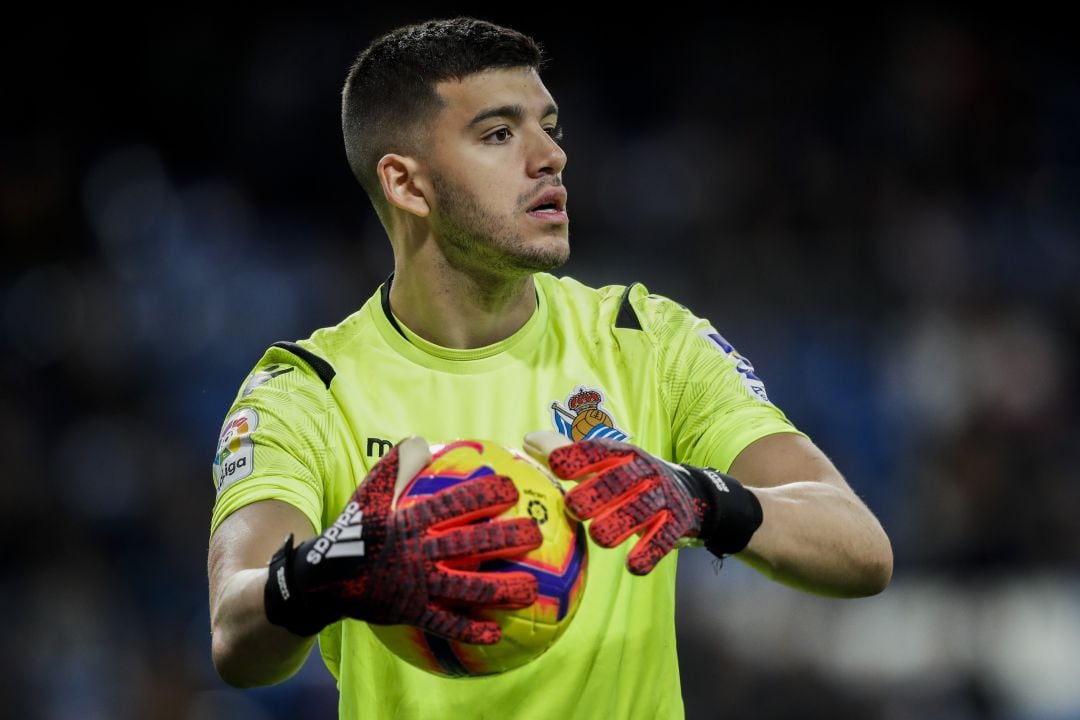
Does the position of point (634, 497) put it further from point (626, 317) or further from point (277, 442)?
point (626, 317)

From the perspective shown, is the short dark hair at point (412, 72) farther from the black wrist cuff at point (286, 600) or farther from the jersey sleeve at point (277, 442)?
the black wrist cuff at point (286, 600)

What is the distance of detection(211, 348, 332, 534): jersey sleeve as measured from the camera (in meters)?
3.32

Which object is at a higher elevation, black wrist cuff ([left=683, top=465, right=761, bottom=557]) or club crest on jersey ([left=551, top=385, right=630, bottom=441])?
club crest on jersey ([left=551, top=385, right=630, bottom=441])

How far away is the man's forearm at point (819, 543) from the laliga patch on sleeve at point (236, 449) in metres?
1.28

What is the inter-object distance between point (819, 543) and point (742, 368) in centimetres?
75

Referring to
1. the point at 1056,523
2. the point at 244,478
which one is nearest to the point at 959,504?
the point at 1056,523

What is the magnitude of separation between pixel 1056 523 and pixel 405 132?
5.85 meters

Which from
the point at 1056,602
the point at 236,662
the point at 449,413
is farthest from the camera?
the point at 1056,602

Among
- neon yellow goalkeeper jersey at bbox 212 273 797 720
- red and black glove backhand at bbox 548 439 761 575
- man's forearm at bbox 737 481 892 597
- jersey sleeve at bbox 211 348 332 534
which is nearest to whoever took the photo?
red and black glove backhand at bbox 548 439 761 575

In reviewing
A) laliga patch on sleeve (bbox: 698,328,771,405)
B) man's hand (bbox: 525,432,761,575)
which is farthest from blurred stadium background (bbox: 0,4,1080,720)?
man's hand (bbox: 525,432,761,575)

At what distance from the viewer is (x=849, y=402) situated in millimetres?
8953

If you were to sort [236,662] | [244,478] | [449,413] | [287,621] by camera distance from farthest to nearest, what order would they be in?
[449,413], [244,478], [236,662], [287,621]

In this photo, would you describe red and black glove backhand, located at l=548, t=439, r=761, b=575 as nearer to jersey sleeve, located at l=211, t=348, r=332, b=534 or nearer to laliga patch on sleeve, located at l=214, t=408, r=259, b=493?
jersey sleeve, located at l=211, t=348, r=332, b=534

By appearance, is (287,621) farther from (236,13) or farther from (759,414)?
(236,13)
